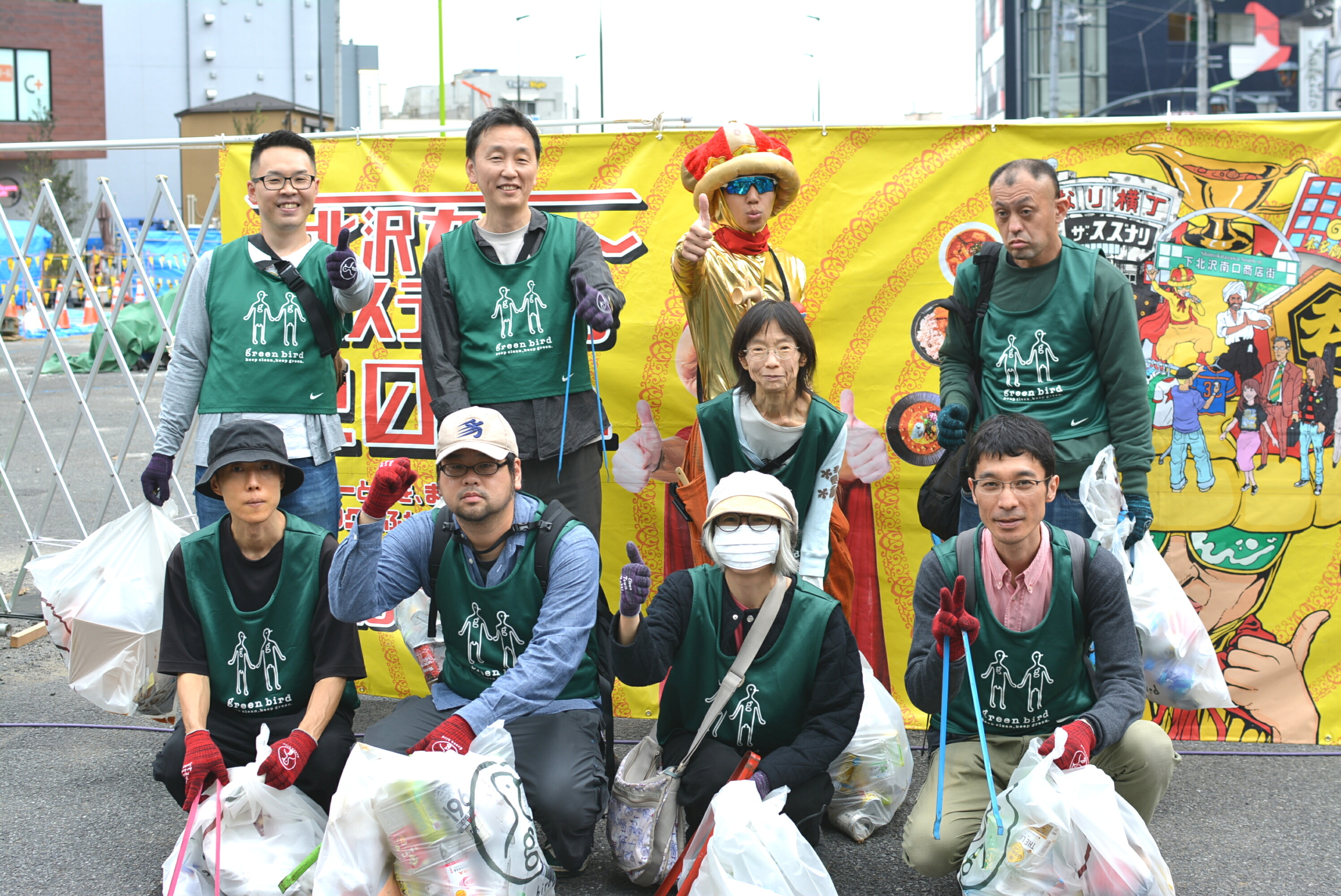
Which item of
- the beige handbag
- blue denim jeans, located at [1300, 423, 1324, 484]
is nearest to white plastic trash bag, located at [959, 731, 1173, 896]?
the beige handbag

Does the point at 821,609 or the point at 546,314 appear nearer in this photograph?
the point at 821,609

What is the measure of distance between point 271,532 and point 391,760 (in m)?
0.83

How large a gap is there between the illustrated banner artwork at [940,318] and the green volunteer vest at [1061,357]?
71 cm

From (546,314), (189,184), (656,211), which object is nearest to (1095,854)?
(546,314)

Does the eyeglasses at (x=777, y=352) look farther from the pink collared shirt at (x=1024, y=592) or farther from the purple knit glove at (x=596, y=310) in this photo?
the pink collared shirt at (x=1024, y=592)

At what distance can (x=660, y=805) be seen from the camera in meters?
2.90

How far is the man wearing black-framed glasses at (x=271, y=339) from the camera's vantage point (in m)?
3.51

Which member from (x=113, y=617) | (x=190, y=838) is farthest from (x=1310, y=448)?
(x=113, y=617)

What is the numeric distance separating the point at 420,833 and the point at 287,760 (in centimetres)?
47

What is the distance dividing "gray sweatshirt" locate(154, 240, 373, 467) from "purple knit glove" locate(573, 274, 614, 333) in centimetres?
71

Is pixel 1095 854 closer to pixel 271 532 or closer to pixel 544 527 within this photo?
pixel 544 527

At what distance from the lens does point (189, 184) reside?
21.2m

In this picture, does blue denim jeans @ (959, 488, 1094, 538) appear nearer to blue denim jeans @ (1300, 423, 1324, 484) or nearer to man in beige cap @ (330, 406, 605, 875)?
blue denim jeans @ (1300, 423, 1324, 484)

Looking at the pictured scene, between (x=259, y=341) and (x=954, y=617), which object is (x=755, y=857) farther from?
(x=259, y=341)
